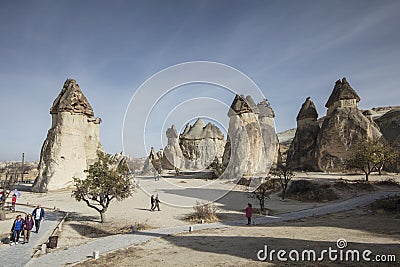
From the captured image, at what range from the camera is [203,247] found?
808 centimetres

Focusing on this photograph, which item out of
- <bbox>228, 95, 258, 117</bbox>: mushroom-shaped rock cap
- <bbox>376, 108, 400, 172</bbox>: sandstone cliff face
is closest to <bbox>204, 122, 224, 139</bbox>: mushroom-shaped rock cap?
<bbox>228, 95, 258, 117</bbox>: mushroom-shaped rock cap

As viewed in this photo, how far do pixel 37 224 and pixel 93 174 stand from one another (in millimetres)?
2996

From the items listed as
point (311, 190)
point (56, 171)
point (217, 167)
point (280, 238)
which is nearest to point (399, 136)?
point (311, 190)

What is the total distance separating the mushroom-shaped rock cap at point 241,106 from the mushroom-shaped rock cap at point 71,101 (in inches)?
633

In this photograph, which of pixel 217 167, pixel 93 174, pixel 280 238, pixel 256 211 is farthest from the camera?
pixel 217 167

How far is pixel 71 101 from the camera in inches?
1079

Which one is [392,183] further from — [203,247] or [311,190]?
[203,247]

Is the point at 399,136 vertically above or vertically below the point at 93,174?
above

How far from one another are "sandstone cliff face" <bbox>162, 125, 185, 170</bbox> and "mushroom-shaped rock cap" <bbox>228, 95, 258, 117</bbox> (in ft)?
65.0

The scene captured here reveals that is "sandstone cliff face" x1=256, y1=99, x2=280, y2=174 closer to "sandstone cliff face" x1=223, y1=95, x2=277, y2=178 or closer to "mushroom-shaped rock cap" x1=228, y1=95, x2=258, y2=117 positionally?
"sandstone cliff face" x1=223, y1=95, x2=277, y2=178

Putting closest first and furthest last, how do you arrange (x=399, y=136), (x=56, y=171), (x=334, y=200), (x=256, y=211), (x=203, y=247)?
1. (x=203, y=247)
2. (x=256, y=211)
3. (x=334, y=200)
4. (x=56, y=171)
5. (x=399, y=136)

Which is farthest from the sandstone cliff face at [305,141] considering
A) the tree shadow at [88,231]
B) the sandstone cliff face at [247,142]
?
the tree shadow at [88,231]

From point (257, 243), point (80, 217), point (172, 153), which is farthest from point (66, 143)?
point (172, 153)

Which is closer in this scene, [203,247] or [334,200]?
[203,247]
